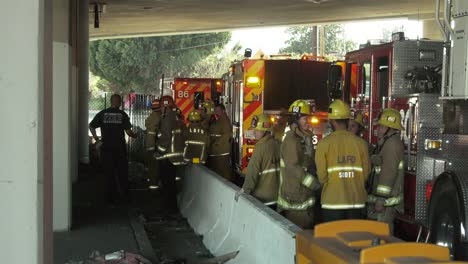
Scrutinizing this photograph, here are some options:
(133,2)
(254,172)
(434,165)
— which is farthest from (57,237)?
(133,2)

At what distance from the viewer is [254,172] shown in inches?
305

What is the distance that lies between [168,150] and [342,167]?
615 centimetres

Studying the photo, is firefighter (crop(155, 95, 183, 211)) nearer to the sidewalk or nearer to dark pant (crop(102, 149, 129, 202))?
dark pant (crop(102, 149, 129, 202))

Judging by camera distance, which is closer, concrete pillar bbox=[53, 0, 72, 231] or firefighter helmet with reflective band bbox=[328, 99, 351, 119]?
firefighter helmet with reflective band bbox=[328, 99, 351, 119]

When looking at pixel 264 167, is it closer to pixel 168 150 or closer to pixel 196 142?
pixel 196 142

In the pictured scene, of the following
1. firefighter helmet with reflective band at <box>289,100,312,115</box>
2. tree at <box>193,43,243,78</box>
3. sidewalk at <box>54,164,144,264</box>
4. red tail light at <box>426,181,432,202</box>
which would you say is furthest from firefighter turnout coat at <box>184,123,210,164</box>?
tree at <box>193,43,243,78</box>

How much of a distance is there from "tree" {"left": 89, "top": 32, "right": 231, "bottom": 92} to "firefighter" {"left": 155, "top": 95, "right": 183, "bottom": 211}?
131 ft

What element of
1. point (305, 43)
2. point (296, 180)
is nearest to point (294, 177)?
point (296, 180)

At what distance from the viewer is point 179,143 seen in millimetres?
12086

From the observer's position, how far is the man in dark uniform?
12109 mm

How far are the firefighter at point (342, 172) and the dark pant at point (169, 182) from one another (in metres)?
6.12

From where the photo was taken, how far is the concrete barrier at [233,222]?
19.0 feet

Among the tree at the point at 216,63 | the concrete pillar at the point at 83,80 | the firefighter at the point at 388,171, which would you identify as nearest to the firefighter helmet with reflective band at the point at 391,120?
the firefighter at the point at 388,171
